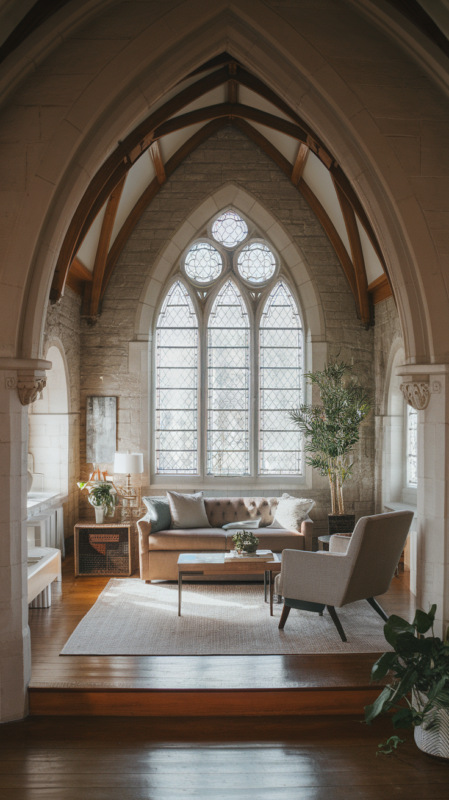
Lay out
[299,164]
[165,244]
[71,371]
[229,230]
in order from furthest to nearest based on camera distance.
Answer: [229,230] → [165,244] → [71,371] → [299,164]

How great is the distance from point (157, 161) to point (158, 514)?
163 inches

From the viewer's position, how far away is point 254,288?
801 centimetres

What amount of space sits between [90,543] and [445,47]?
5577 millimetres

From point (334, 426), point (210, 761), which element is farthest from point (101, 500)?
point (210, 761)

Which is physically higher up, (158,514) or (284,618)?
(158,514)

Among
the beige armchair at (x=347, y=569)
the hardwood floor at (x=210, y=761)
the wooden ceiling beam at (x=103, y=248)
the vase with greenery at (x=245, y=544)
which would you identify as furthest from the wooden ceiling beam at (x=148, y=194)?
the hardwood floor at (x=210, y=761)

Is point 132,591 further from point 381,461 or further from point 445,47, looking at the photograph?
point 445,47

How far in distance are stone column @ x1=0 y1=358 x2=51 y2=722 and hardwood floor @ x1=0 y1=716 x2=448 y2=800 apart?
0.71 feet

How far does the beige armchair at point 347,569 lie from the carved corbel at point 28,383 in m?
2.32

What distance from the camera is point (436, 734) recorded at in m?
3.29

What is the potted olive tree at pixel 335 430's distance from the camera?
6.88 m

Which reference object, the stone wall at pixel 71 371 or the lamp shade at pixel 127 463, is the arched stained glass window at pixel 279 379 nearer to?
the lamp shade at pixel 127 463

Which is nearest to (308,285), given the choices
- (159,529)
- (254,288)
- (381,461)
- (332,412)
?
(254,288)

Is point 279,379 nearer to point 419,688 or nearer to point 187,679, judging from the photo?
point 187,679
